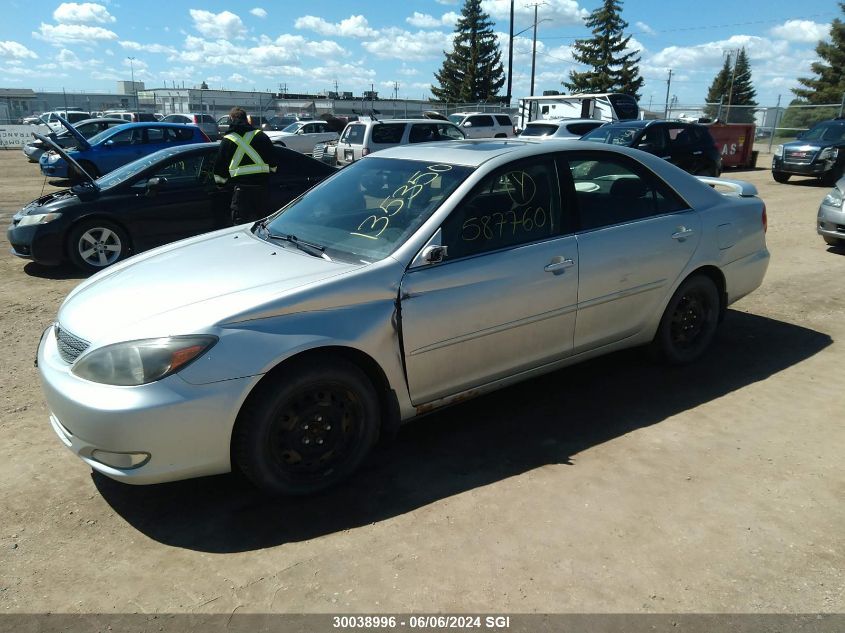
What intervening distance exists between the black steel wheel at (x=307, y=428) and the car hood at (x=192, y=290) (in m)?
0.35

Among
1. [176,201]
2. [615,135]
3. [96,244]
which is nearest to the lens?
[96,244]

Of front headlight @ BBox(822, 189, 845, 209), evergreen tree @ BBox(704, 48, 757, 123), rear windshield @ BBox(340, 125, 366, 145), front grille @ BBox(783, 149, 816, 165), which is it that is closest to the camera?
front headlight @ BBox(822, 189, 845, 209)

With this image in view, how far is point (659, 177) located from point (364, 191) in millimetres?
2076

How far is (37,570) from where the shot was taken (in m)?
2.79

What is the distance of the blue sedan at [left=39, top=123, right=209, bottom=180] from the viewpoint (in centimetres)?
1508

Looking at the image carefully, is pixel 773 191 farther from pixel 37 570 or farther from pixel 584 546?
pixel 37 570

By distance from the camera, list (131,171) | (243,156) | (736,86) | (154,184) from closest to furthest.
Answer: (243,156), (154,184), (131,171), (736,86)

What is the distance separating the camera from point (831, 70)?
5484 centimetres

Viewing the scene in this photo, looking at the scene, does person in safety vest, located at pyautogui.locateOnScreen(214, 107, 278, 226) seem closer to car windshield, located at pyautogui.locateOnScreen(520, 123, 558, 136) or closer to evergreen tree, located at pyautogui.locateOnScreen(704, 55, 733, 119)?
car windshield, located at pyautogui.locateOnScreen(520, 123, 558, 136)

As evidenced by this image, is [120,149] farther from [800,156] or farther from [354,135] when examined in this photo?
[800,156]

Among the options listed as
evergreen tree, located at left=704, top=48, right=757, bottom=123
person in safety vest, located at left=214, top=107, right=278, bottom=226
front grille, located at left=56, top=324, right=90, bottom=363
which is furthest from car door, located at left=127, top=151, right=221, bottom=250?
evergreen tree, located at left=704, top=48, right=757, bottom=123

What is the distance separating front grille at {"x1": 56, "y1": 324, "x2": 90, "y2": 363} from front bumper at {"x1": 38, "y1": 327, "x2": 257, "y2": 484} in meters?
0.14

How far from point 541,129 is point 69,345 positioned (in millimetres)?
17858

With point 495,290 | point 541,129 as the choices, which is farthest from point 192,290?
point 541,129
